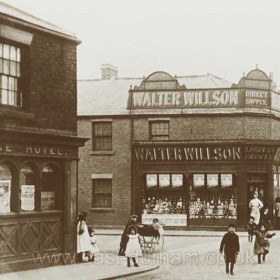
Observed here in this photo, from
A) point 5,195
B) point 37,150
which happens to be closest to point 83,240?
point 37,150

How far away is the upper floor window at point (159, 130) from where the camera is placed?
110 feet

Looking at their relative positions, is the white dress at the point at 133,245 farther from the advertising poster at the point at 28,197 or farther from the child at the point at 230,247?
the advertising poster at the point at 28,197

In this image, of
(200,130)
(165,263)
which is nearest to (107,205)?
(200,130)

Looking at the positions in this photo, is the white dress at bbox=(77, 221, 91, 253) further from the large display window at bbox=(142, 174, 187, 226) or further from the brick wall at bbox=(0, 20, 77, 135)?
the large display window at bbox=(142, 174, 187, 226)

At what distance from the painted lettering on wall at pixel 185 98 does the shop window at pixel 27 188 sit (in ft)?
55.7

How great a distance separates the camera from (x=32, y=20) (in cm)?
Answer: 1689

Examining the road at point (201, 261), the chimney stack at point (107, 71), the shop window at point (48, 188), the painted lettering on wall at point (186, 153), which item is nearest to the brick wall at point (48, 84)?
the shop window at point (48, 188)

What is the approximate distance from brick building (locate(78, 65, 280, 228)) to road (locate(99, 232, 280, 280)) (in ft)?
17.0

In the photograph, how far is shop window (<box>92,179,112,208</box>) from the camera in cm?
3425

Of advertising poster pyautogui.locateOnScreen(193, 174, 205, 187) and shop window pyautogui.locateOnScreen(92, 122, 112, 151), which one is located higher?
shop window pyautogui.locateOnScreen(92, 122, 112, 151)

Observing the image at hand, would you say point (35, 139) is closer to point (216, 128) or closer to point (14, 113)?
point (14, 113)

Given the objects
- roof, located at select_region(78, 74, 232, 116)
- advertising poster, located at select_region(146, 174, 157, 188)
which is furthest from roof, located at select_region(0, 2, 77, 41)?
roof, located at select_region(78, 74, 232, 116)

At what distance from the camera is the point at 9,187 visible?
53.9 feet

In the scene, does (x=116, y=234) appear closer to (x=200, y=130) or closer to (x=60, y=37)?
(x=200, y=130)
